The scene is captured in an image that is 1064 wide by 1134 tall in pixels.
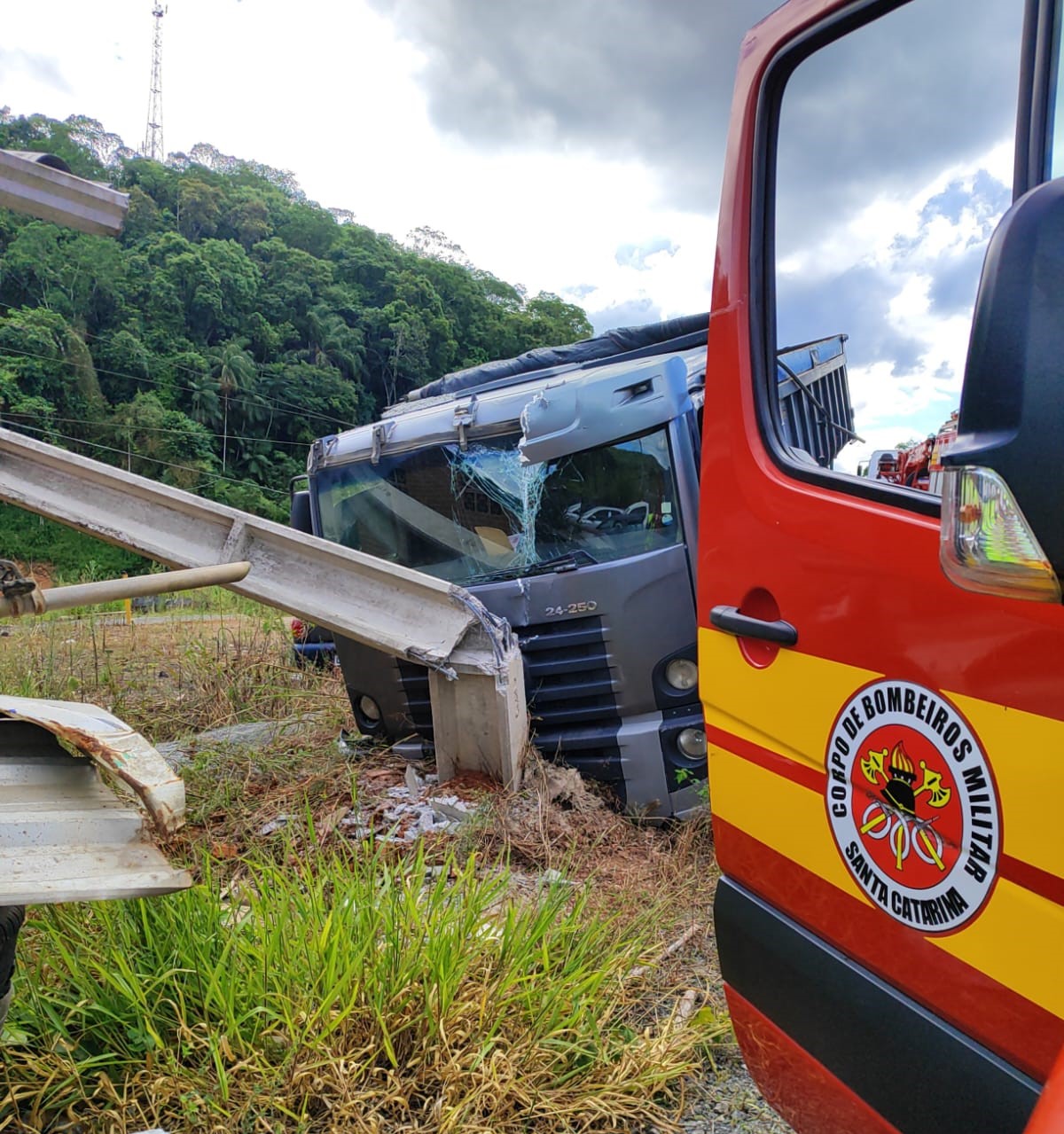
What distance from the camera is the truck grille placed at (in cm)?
411

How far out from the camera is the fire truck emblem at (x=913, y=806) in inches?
44.6

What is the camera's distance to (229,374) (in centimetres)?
3991

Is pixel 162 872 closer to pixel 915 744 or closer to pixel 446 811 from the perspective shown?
pixel 915 744

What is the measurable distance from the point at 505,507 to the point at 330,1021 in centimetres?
287

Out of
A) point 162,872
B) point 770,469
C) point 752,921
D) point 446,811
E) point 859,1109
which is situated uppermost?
point 770,469

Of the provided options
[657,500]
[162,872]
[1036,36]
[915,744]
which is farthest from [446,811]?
[1036,36]

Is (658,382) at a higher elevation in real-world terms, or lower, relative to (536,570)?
higher

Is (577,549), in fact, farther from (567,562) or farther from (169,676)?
(169,676)

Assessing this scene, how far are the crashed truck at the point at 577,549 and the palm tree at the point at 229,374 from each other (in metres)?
37.6

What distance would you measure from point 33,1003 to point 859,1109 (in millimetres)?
1883

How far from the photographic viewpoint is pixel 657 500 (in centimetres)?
411

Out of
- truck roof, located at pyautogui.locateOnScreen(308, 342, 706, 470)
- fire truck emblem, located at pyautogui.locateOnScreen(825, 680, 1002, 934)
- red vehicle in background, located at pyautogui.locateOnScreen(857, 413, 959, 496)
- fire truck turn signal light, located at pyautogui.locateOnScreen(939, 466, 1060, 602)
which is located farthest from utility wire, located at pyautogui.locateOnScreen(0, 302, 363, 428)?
fire truck turn signal light, located at pyautogui.locateOnScreen(939, 466, 1060, 602)

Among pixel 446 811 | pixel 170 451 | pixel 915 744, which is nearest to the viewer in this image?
pixel 915 744

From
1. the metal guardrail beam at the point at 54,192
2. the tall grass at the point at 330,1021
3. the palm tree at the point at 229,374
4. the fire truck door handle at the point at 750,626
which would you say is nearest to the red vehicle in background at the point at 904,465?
the fire truck door handle at the point at 750,626
